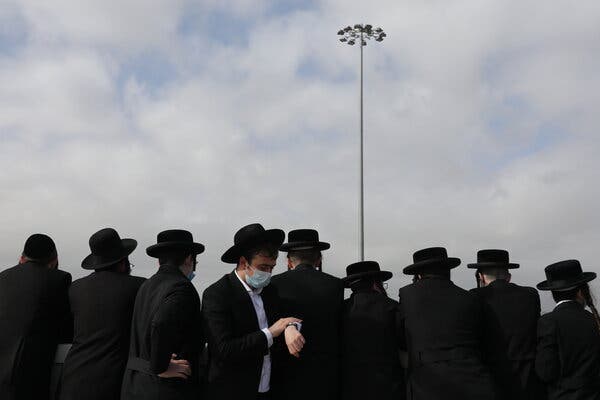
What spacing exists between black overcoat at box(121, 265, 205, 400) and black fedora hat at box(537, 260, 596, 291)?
3057 mm

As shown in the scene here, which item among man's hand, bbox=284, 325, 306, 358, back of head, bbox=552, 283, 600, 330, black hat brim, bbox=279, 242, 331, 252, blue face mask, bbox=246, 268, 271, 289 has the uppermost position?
black hat brim, bbox=279, 242, 331, 252

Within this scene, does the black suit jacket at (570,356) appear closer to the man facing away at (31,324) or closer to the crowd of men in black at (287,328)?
the crowd of men in black at (287,328)

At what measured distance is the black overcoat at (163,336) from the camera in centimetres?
443

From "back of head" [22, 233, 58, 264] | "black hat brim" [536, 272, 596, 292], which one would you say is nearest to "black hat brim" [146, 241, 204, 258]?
"back of head" [22, 233, 58, 264]

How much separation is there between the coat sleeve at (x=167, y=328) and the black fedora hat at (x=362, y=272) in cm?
174

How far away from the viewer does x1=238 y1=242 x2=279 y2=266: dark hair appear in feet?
16.2

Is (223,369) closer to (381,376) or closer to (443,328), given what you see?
(381,376)

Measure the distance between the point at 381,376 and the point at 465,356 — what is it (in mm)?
705

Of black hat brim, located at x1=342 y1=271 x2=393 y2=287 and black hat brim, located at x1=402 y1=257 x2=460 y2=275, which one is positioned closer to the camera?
black hat brim, located at x1=402 y1=257 x2=460 y2=275

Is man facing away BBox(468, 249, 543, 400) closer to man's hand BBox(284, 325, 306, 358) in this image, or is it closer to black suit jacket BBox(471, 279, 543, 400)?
black suit jacket BBox(471, 279, 543, 400)

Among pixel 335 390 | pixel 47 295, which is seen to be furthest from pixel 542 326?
pixel 47 295

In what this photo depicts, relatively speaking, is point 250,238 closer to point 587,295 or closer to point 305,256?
point 305,256

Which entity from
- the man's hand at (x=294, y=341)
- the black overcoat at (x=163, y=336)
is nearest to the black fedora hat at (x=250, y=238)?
the black overcoat at (x=163, y=336)

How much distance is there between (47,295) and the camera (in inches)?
217
